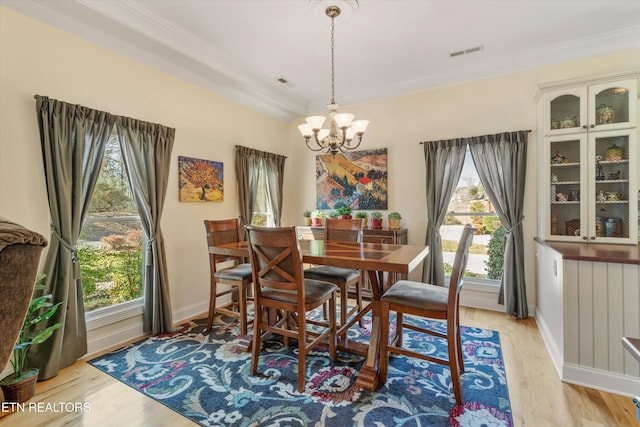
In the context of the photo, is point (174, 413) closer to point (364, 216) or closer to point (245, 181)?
point (245, 181)

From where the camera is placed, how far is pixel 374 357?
220cm

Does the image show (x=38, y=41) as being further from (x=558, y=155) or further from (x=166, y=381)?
(x=558, y=155)

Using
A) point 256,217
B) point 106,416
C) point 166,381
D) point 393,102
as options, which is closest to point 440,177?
point 393,102

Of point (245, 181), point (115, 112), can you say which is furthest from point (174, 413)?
point (245, 181)

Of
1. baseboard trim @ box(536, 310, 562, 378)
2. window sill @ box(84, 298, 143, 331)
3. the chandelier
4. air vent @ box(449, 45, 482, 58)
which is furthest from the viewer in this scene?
air vent @ box(449, 45, 482, 58)

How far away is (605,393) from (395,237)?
88.5 inches

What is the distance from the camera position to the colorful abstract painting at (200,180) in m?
3.47

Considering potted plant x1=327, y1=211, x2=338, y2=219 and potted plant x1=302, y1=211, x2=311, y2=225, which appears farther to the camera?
potted plant x1=302, y1=211, x2=311, y2=225

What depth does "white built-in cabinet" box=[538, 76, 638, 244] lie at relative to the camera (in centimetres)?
281

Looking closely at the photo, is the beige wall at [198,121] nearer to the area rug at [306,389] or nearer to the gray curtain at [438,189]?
the gray curtain at [438,189]

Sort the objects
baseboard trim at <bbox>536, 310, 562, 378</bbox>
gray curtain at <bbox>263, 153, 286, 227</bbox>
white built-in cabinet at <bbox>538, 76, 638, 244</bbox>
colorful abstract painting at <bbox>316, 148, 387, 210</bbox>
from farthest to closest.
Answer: gray curtain at <bbox>263, 153, 286, 227</bbox>
colorful abstract painting at <bbox>316, 148, 387, 210</bbox>
white built-in cabinet at <bbox>538, 76, 638, 244</bbox>
baseboard trim at <bbox>536, 310, 562, 378</bbox>

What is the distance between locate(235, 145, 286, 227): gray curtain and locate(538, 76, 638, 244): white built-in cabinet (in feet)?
11.4

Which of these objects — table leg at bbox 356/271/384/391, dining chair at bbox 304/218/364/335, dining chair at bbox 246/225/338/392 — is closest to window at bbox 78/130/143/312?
dining chair at bbox 246/225/338/392
